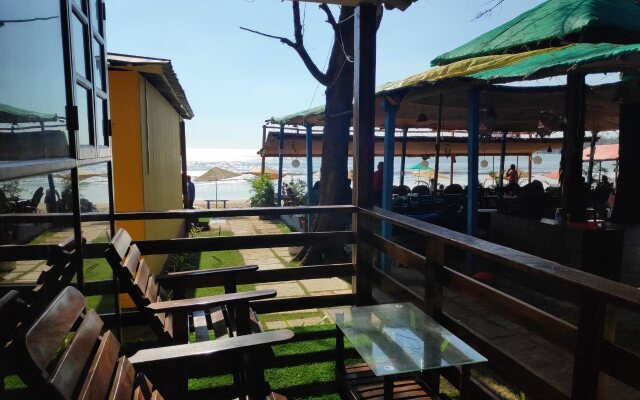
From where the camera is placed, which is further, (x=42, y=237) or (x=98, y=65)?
(x=98, y=65)

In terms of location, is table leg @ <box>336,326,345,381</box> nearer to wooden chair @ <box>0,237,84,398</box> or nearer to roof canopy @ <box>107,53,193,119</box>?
wooden chair @ <box>0,237,84,398</box>

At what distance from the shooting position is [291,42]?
24.9ft

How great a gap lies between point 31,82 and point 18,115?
0.25 m

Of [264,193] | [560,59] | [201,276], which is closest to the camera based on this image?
[201,276]

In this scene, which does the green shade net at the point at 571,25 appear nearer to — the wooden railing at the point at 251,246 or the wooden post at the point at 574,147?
the wooden post at the point at 574,147

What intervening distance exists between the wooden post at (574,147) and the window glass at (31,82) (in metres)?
5.48

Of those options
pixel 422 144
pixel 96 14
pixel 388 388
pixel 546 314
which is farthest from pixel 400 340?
pixel 422 144

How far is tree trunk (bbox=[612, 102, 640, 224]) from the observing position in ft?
34.6

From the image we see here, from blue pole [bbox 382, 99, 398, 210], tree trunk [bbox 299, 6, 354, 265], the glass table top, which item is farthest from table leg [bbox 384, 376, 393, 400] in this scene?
tree trunk [bbox 299, 6, 354, 265]

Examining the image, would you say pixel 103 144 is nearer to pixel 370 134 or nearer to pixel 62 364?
pixel 370 134

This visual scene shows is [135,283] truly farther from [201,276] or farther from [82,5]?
[82,5]

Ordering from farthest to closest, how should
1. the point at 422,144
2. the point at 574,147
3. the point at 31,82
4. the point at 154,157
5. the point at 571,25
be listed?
the point at 422,144
the point at 154,157
the point at 571,25
the point at 574,147
the point at 31,82

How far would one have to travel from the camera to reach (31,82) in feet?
6.28

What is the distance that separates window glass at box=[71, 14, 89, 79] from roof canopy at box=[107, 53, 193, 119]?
66.3 inches
